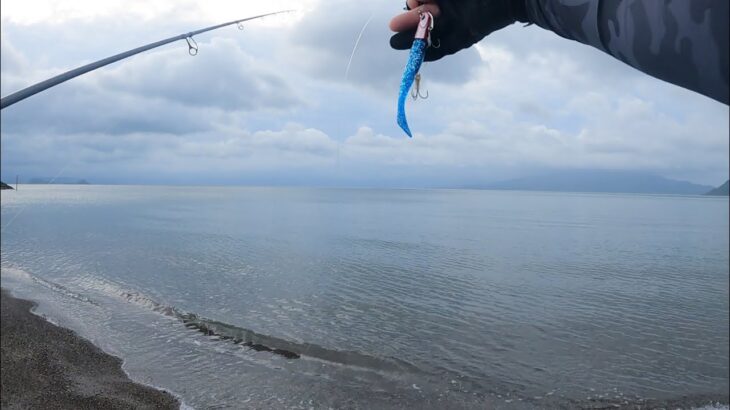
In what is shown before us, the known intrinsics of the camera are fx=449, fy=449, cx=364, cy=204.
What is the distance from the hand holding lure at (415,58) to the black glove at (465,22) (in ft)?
0.22

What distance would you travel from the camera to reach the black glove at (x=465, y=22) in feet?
7.00

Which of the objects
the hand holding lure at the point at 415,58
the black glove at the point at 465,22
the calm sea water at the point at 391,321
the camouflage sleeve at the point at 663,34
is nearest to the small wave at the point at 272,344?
the calm sea water at the point at 391,321

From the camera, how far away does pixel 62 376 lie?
12.1 m

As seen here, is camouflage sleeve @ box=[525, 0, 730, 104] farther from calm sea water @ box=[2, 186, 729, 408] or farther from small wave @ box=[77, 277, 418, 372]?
small wave @ box=[77, 277, 418, 372]

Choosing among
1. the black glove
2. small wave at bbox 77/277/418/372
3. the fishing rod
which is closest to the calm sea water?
small wave at bbox 77/277/418/372

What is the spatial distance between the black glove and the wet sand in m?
11.2

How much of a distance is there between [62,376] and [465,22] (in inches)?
559

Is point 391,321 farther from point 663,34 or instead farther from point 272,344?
point 663,34

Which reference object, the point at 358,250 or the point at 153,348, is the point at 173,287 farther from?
the point at 358,250

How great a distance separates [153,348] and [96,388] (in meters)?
3.38

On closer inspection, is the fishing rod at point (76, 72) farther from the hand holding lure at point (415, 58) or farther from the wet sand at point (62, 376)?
the wet sand at point (62, 376)

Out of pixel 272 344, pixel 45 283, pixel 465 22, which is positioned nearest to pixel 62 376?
pixel 272 344

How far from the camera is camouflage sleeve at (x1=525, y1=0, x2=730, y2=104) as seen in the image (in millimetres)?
1167

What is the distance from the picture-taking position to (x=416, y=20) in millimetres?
2324
